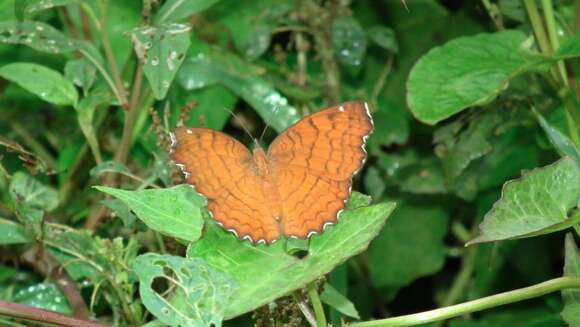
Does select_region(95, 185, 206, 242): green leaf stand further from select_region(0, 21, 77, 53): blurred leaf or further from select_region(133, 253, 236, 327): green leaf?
select_region(0, 21, 77, 53): blurred leaf

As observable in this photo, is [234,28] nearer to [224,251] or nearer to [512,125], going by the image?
[512,125]

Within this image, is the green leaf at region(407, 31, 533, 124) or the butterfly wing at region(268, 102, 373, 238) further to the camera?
the green leaf at region(407, 31, 533, 124)

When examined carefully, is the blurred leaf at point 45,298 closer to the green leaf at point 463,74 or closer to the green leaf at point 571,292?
the green leaf at point 463,74

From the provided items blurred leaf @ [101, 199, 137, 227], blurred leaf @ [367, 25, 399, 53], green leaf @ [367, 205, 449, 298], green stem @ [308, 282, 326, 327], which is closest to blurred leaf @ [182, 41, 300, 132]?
blurred leaf @ [367, 25, 399, 53]

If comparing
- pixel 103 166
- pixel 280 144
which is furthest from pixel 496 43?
pixel 103 166

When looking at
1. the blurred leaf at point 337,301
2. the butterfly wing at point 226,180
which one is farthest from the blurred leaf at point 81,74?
the blurred leaf at point 337,301

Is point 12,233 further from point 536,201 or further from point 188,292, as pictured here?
point 536,201
